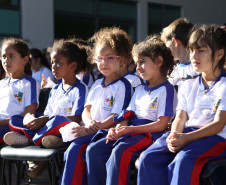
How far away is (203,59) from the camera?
2553 millimetres

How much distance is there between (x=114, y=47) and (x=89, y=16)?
6.94 m

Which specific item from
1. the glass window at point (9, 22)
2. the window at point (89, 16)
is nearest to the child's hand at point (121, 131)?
the glass window at point (9, 22)

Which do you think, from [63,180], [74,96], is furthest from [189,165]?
[74,96]

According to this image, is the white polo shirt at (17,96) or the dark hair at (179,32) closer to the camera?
the dark hair at (179,32)

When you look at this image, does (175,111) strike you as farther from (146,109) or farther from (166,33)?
(166,33)

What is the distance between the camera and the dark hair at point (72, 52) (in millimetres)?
3539

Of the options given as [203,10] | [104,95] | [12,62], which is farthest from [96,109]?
[203,10]

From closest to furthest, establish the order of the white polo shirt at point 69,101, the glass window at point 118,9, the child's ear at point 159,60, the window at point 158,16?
the child's ear at point 159,60
the white polo shirt at point 69,101
the glass window at point 118,9
the window at point 158,16

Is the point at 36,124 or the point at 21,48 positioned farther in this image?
the point at 21,48

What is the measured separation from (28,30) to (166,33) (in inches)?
236

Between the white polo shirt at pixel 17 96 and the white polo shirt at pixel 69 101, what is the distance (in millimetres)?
266

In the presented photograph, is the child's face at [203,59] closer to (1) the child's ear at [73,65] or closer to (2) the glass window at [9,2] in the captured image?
(1) the child's ear at [73,65]

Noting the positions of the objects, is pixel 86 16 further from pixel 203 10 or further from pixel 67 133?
pixel 67 133

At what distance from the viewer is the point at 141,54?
2922 millimetres
